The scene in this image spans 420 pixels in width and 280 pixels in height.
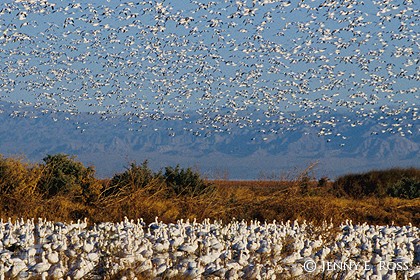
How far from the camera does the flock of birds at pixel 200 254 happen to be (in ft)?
29.1

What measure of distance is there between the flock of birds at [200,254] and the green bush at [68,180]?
658 centimetres

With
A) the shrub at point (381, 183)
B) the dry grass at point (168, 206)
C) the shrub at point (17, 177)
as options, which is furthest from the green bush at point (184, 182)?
the shrub at point (381, 183)

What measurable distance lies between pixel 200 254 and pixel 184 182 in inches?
411

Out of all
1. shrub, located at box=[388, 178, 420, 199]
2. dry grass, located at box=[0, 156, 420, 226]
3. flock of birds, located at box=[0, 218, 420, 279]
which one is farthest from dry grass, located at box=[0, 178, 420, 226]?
shrub, located at box=[388, 178, 420, 199]

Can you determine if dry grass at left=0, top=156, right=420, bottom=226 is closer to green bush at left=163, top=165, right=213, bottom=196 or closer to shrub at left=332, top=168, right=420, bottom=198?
green bush at left=163, top=165, right=213, bottom=196

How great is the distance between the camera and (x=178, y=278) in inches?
352

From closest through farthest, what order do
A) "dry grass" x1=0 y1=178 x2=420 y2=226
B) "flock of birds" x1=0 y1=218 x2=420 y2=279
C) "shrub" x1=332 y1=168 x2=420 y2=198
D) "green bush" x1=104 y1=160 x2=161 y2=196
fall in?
1. "flock of birds" x1=0 y1=218 x2=420 y2=279
2. "dry grass" x1=0 y1=178 x2=420 y2=226
3. "green bush" x1=104 y1=160 x2=161 y2=196
4. "shrub" x1=332 y1=168 x2=420 y2=198

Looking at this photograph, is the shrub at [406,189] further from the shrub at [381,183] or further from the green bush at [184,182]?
the green bush at [184,182]

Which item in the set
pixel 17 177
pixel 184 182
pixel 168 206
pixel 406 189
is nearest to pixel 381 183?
pixel 406 189

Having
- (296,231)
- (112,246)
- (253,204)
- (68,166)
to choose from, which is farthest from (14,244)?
(68,166)

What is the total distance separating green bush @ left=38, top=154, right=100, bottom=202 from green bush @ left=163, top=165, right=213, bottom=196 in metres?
2.21

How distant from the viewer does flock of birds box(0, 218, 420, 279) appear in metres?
8.88

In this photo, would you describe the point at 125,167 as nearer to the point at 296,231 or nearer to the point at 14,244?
the point at 296,231

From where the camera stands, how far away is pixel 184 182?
20.8 metres
